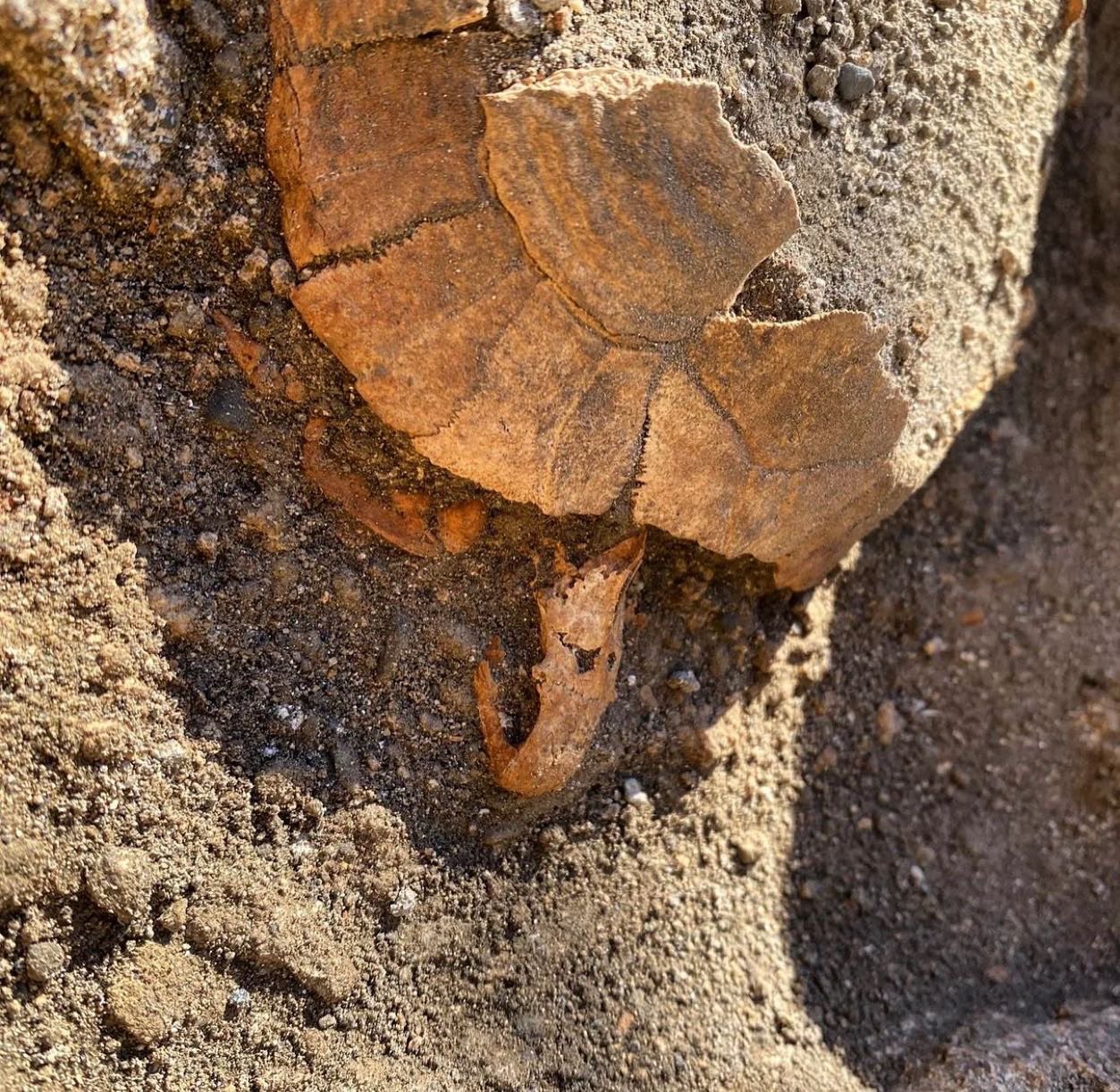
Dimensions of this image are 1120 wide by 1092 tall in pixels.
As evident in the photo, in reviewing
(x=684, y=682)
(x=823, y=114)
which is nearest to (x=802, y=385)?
(x=823, y=114)

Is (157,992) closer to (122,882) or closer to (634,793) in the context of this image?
(122,882)

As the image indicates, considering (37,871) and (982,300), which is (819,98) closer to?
(982,300)

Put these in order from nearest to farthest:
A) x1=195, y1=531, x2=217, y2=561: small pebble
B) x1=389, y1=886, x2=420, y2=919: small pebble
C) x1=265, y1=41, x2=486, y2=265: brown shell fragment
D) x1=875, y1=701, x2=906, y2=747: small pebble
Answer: x1=265, y1=41, x2=486, y2=265: brown shell fragment → x1=195, y1=531, x2=217, y2=561: small pebble → x1=389, y1=886, x2=420, y2=919: small pebble → x1=875, y1=701, x2=906, y2=747: small pebble

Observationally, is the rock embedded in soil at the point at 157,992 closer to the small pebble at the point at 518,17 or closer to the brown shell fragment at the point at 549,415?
the brown shell fragment at the point at 549,415

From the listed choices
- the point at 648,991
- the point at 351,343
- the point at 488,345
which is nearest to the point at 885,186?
the point at 488,345

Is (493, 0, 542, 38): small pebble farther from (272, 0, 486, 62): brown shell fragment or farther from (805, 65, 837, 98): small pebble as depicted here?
(805, 65, 837, 98): small pebble

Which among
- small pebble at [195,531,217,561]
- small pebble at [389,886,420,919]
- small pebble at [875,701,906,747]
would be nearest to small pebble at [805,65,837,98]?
small pebble at [195,531,217,561]
